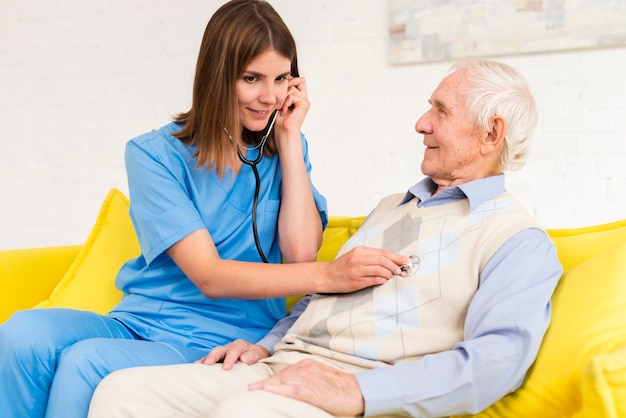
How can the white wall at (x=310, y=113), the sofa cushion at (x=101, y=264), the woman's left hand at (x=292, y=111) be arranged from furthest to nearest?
the white wall at (x=310, y=113)
the sofa cushion at (x=101, y=264)
the woman's left hand at (x=292, y=111)

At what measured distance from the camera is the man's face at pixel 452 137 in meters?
1.60

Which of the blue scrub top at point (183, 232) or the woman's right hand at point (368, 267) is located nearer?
the woman's right hand at point (368, 267)

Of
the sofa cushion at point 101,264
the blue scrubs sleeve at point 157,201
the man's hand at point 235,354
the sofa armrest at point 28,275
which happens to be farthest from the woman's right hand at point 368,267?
the sofa armrest at point 28,275

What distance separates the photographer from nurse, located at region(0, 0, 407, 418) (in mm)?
1547

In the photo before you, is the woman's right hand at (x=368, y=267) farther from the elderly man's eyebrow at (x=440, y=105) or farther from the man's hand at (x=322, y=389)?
the elderly man's eyebrow at (x=440, y=105)

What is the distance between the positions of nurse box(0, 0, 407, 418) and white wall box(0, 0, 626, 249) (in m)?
1.27

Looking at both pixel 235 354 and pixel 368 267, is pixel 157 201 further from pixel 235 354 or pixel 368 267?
pixel 368 267

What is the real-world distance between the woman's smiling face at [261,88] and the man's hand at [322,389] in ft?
2.41

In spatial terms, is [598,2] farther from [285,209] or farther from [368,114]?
[285,209]

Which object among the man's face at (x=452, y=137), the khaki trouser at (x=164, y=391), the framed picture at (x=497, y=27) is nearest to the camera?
the khaki trouser at (x=164, y=391)

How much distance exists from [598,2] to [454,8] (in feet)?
1.79

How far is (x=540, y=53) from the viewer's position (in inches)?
110

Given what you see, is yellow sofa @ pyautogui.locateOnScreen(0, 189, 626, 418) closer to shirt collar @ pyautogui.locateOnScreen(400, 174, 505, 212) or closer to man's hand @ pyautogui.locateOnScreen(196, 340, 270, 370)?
shirt collar @ pyautogui.locateOnScreen(400, 174, 505, 212)

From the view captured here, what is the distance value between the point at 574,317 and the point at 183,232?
847 millimetres
